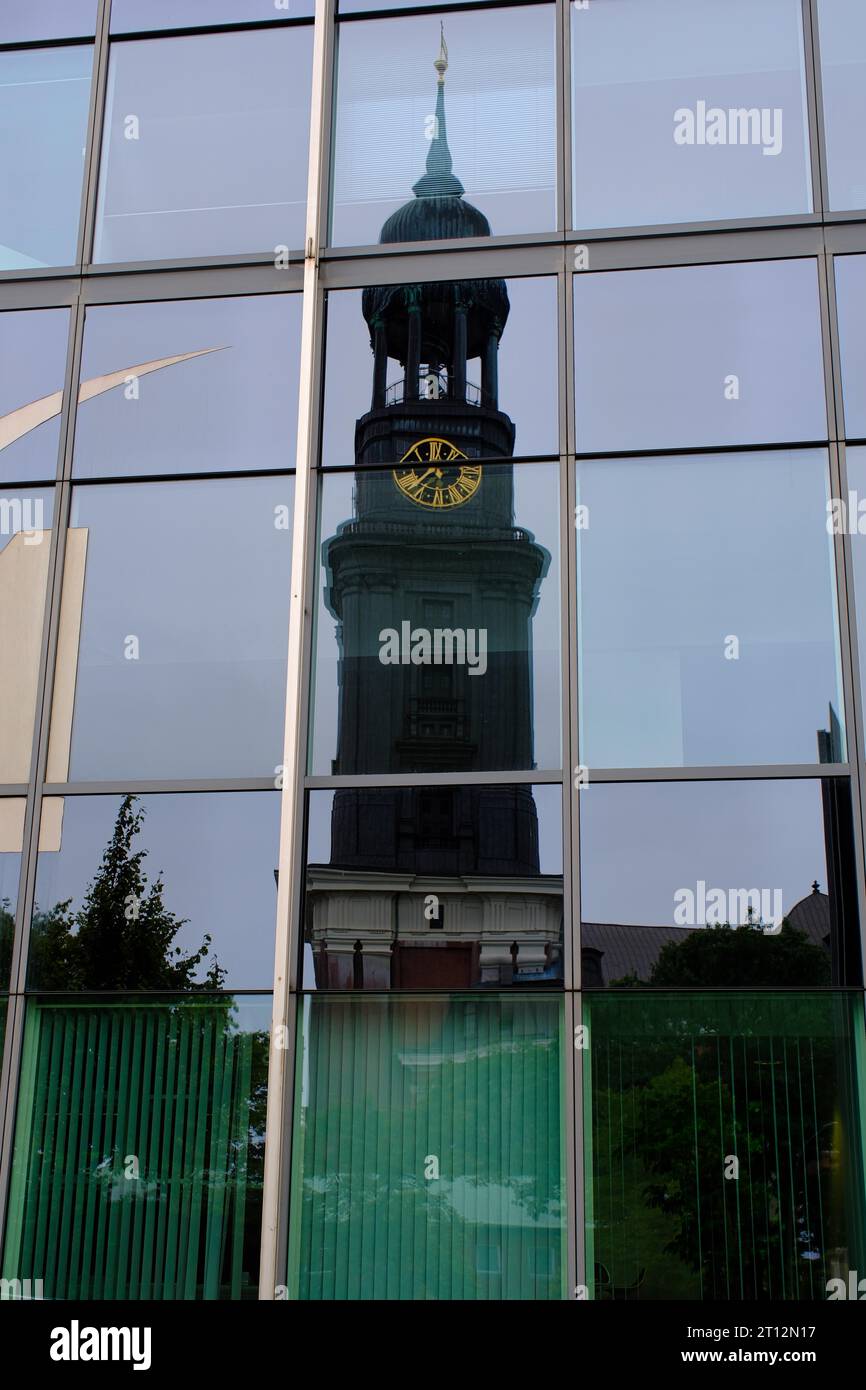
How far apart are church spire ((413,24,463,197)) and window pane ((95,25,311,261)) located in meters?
0.82

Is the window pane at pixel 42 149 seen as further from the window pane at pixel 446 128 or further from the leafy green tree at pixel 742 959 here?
the leafy green tree at pixel 742 959

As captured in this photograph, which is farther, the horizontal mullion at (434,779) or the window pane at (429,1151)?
the horizontal mullion at (434,779)

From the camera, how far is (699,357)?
33.0 feet

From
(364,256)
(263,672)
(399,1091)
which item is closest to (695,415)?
(364,256)

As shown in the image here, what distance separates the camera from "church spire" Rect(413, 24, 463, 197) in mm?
10617

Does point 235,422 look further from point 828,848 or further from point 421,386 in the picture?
point 828,848

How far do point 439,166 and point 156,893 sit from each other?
5173mm

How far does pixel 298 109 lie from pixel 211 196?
0.84 meters

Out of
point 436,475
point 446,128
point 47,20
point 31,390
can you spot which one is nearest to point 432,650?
point 436,475

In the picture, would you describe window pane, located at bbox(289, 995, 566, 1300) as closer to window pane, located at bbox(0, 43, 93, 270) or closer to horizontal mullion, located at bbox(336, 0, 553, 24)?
window pane, located at bbox(0, 43, 93, 270)

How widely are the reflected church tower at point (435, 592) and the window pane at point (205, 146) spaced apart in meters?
0.88

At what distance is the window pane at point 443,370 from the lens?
1009 cm

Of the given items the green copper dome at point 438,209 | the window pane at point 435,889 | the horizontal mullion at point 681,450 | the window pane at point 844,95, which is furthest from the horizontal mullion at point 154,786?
the window pane at point 844,95

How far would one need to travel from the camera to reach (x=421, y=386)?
10.2 metres
